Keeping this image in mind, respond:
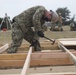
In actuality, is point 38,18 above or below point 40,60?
above

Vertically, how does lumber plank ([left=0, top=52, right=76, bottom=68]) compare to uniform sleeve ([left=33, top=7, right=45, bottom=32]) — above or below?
below

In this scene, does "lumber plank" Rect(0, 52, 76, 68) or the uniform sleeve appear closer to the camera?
"lumber plank" Rect(0, 52, 76, 68)

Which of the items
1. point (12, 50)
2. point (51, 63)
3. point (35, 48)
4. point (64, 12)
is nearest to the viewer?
point (51, 63)

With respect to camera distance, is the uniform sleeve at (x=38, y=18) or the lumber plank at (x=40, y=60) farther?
the uniform sleeve at (x=38, y=18)

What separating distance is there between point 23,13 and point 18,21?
8.9 inches

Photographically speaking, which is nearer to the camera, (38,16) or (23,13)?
(38,16)

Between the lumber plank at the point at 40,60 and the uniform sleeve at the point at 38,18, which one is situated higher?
the uniform sleeve at the point at 38,18

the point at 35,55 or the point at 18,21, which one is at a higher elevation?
the point at 18,21

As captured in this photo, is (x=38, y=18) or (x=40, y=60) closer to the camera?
(x=40, y=60)

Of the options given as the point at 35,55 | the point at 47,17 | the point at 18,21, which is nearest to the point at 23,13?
the point at 18,21

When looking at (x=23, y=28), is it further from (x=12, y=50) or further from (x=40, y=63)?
(x=40, y=63)

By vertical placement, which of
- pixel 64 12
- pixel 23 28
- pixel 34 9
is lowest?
pixel 64 12

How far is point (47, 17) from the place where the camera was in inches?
251

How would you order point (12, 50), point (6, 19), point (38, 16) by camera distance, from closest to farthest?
1. point (38, 16)
2. point (12, 50)
3. point (6, 19)
